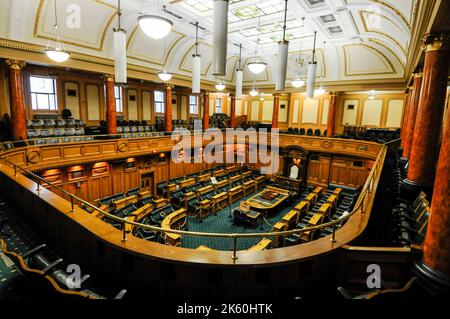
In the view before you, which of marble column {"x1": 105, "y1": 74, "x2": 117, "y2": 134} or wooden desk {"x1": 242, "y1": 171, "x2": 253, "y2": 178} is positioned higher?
marble column {"x1": 105, "y1": 74, "x2": 117, "y2": 134}

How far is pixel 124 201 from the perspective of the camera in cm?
1063

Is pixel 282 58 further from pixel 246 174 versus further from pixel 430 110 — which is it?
pixel 246 174

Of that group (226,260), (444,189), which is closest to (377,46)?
(444,189)

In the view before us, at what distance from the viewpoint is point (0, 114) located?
10461mm

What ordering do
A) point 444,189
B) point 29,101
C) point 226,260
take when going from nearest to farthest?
1. point 444,189
2. point 226,260
3. point 29,101

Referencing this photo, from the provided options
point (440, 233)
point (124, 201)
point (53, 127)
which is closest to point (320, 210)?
point (440, 233)

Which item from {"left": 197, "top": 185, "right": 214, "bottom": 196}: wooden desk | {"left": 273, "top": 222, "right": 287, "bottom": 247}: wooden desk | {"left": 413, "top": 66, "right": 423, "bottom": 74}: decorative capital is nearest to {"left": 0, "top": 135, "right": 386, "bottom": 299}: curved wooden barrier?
{"left": 273, "top": 222, "right": 287, "bottom": 247}: wooden desk

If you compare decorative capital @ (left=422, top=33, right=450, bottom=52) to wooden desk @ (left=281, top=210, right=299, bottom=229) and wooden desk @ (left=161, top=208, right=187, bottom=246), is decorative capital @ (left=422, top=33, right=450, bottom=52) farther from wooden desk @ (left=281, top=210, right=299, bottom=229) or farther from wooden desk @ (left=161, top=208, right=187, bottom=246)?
wooden desk @ (left=161, top=208, right=187, bottom=246)

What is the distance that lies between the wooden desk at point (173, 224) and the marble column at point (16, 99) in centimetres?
635

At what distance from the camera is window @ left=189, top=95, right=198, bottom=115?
805 inches

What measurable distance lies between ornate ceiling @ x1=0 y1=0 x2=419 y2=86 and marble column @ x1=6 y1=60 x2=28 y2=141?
3.13 ft

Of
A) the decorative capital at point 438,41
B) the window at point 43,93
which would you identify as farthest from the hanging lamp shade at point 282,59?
the window at point 43,93

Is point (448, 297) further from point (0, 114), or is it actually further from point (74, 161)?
point (0, 114)
